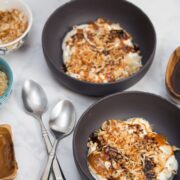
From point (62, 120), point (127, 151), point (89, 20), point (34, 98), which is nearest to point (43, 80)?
point (34, 98)

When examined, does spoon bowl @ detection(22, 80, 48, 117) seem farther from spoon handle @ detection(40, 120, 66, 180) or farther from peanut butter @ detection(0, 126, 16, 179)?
peanut butter @ detection(0, 126, 16, 179)

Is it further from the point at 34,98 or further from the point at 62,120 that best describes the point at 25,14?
the point at 62,120

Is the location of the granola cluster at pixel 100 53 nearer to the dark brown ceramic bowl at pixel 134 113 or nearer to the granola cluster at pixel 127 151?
the dark brown ceramic bowl at pixel 134 113

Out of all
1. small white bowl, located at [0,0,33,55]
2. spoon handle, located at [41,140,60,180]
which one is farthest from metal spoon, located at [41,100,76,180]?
small white bowl, located at [0,0,33,55]

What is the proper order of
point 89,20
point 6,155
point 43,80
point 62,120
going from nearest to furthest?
point 6,155 → point 62,120 → point 43,80 → point 89,20

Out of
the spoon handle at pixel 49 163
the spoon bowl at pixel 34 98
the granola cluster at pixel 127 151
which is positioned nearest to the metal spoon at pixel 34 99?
the spoon bowl at pixel 34 98

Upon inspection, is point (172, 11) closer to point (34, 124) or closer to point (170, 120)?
point (170, 120)

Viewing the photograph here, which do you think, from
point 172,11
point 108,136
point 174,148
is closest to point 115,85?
point 108,136

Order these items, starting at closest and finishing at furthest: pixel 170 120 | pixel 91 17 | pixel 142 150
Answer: pixel 142 150
pixel 170 120
pixel 91 17
